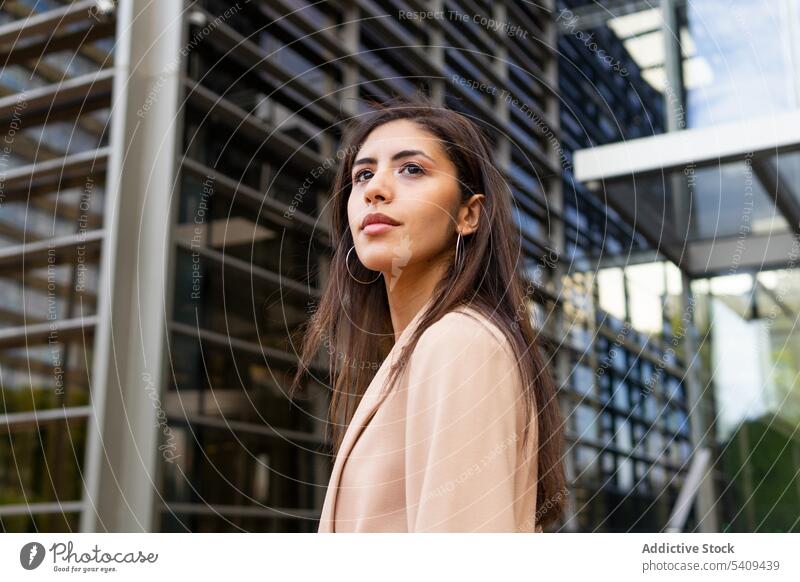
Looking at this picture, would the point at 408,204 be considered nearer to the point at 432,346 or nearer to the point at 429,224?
the point at 429,224

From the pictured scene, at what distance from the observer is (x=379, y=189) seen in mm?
792

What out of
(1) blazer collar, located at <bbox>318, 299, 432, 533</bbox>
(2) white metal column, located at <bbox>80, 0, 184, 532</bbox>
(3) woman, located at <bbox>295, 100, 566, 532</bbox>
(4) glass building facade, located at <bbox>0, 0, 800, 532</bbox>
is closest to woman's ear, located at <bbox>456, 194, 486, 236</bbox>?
(3) woman, located at <bbox>295, 100, 566, 532</bbox>

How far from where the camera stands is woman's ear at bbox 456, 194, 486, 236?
79cm

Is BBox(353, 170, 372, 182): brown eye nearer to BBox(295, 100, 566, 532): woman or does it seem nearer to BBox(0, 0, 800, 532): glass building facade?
BBox(295, 100, 566, 532): woman

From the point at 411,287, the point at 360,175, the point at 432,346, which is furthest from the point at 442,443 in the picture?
the point at 360,175

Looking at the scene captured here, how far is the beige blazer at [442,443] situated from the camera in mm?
627

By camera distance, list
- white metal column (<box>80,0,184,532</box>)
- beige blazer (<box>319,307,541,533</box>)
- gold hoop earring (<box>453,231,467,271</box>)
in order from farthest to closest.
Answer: white metal column (<box>80,0,184,532</box>), gold hoop earring (<box>453,231,467,271</box>), beige blazer (<box>319,307,541,533</box>)

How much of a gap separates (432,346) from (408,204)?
6.6 inches

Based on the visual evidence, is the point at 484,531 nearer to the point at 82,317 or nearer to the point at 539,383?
the point at 539,383

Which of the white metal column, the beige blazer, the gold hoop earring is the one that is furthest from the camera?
the white metal column

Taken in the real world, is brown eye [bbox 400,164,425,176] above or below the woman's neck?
above

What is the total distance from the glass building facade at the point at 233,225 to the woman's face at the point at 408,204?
583 mm

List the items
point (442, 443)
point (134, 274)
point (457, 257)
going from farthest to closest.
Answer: point (134, 274)
point (457, 257)
point (442, 443)
